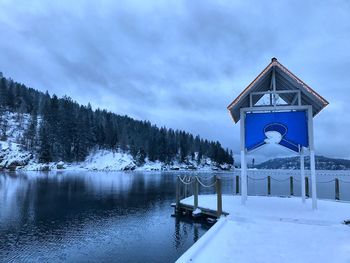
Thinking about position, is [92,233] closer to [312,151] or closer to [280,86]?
[312,151]

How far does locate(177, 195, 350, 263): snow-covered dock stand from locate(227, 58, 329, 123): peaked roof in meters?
5.63

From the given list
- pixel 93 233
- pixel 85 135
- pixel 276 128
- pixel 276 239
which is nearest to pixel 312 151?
pixel 276 128

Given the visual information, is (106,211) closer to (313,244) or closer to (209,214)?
(209,214)

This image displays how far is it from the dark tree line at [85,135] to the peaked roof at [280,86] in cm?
11057

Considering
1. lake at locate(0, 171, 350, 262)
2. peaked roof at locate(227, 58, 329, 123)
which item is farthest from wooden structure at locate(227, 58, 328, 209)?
lake at locate(0, 171, 350, 262)

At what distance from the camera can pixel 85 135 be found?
129000mm

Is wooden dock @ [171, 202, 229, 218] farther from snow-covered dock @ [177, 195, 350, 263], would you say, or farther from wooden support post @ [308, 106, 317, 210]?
wooden support post @ [308, 106, 317, 210]

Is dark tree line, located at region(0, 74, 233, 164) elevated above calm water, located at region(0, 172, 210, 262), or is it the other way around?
dark tree line, located at region(0, 74, 233, 164)

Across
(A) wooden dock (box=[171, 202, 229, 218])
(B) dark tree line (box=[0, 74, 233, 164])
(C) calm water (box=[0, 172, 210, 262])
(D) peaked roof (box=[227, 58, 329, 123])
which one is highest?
(B) dark tree line (box=[0, 74, 233, 164])

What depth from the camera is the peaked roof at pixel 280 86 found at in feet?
50.7

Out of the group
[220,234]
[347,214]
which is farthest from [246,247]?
[347,214]

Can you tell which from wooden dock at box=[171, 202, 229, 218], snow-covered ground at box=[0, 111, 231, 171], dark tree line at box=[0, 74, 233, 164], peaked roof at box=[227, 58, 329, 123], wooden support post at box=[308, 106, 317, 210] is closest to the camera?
wooden support post at box=[308, 106, 317, 210]

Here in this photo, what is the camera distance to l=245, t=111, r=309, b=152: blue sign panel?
632 inches

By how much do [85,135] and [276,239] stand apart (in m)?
126
